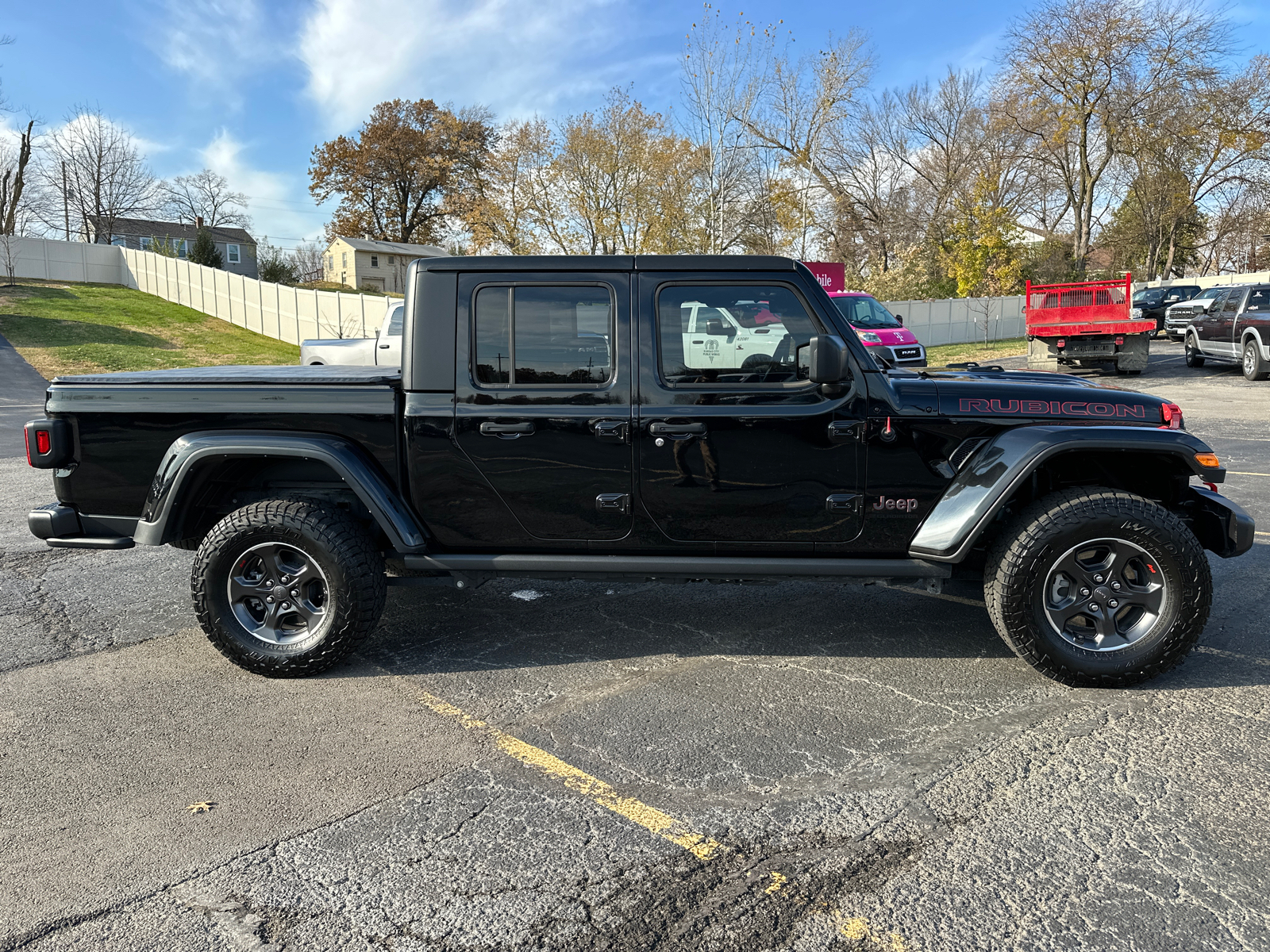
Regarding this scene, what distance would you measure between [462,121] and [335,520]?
64454 millimetres

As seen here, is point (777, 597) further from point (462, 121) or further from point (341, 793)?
point (462, 121)

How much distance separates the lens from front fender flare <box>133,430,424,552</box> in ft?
13.2

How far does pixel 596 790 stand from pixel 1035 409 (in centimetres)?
257

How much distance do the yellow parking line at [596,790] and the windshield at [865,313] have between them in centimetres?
1403

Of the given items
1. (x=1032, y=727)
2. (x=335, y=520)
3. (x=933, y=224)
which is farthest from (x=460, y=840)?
(x=933, y=224)

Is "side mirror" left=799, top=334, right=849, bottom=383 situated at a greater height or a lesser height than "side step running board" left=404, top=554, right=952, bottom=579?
greater

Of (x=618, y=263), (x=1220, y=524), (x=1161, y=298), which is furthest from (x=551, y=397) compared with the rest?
(x=1161, y=298)

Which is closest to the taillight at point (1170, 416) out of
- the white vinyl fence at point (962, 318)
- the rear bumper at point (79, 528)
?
the rear bumper at point (79, 528)

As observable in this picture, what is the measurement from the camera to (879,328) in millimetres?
16312

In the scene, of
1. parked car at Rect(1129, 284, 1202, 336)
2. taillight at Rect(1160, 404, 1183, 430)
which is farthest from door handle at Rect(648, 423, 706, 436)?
parked car at Rect(1129, 284, 1202, 336)

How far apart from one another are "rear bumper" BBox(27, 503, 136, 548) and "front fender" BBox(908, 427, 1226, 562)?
383cm

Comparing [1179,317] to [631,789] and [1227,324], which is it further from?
[631,789]

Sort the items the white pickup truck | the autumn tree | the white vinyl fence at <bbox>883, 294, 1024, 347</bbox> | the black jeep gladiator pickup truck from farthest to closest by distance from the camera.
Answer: the autumn tree
the white vinyl fence at <bbox>883, 294, 1024, 347</bbox>
the white pickup truck
the black jeep gladiator pickup truck

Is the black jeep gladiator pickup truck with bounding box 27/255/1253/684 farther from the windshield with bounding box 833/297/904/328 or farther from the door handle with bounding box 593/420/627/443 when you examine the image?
the windshield with bounding box 833/297/904/328
